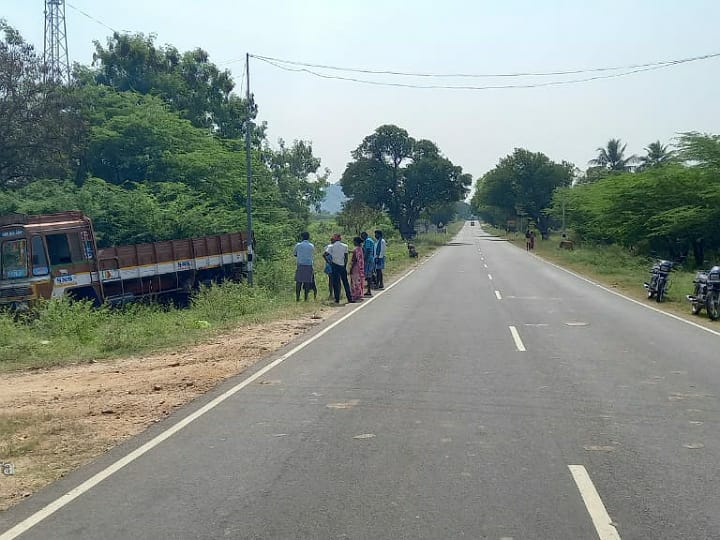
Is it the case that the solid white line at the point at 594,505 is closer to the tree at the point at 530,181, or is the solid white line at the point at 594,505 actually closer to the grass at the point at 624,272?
the grass at the point at 624,272

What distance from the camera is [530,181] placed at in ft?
270

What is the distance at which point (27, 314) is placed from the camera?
16.2 m

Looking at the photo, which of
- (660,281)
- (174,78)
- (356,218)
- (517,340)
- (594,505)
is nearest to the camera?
(594,505)

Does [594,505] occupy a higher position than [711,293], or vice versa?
[711,293]

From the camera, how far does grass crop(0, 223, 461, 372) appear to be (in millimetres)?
11750

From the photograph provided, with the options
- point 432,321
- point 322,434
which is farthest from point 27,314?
point 322,434

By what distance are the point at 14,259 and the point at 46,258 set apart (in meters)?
0.72

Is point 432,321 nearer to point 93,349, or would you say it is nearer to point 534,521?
point 93,349

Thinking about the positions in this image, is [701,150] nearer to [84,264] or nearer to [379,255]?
[379,255]

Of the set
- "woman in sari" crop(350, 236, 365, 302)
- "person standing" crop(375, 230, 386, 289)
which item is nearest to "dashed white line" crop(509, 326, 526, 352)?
"woman in sari" crop(350, 236, 365, 302)

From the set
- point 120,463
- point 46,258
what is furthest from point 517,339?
point 46,258

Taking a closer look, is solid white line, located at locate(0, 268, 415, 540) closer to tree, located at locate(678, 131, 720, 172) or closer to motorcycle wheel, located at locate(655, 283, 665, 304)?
motorcycle wheel, located at locate(655, 283, 665, 304)

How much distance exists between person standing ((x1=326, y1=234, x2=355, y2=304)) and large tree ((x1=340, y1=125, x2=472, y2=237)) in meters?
61.8

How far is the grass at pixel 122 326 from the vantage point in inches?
463
